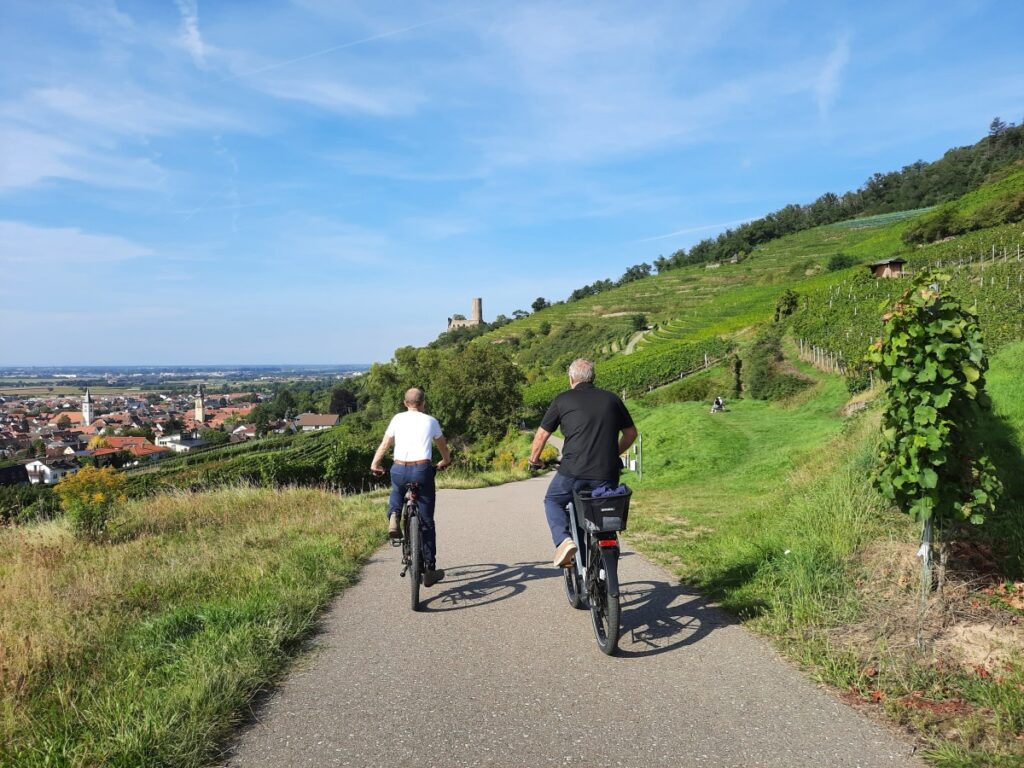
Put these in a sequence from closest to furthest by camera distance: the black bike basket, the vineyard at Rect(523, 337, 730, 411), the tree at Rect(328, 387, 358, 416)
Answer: the black bike basket → the vineyard at Rect(523, 337, 730, 411) → the tree at Rect(328, 387, 358, 416)

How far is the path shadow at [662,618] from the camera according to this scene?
454 cm

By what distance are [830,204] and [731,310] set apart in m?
93.2

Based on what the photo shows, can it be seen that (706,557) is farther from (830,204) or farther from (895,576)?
(830,204)

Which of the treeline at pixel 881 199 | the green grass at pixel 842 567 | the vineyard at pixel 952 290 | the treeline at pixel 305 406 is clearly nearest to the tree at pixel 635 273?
the treeline at pixel 881 199

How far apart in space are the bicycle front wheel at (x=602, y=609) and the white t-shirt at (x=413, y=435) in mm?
2022

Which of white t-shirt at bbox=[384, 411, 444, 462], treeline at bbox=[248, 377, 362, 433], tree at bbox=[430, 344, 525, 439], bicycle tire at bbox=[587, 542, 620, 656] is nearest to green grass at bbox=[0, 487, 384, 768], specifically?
white t-shirt at bbox=[384, 411, 444, 462]

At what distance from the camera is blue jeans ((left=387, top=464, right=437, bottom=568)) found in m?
5.74

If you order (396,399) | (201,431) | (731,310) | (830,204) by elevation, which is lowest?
(201,431)

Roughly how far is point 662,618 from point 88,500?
7853mm

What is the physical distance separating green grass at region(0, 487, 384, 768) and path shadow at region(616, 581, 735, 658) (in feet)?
7.91

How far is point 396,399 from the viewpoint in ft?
166

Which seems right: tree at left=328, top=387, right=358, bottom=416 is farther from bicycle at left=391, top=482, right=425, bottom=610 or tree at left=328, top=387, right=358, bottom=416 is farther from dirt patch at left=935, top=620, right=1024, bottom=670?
dirt patch at left=935, top=620, right=1024, bottom=670

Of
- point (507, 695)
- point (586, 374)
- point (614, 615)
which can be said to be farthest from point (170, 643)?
point (586, 374)

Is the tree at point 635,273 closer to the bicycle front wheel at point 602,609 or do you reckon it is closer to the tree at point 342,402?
the tree at point 342,402
